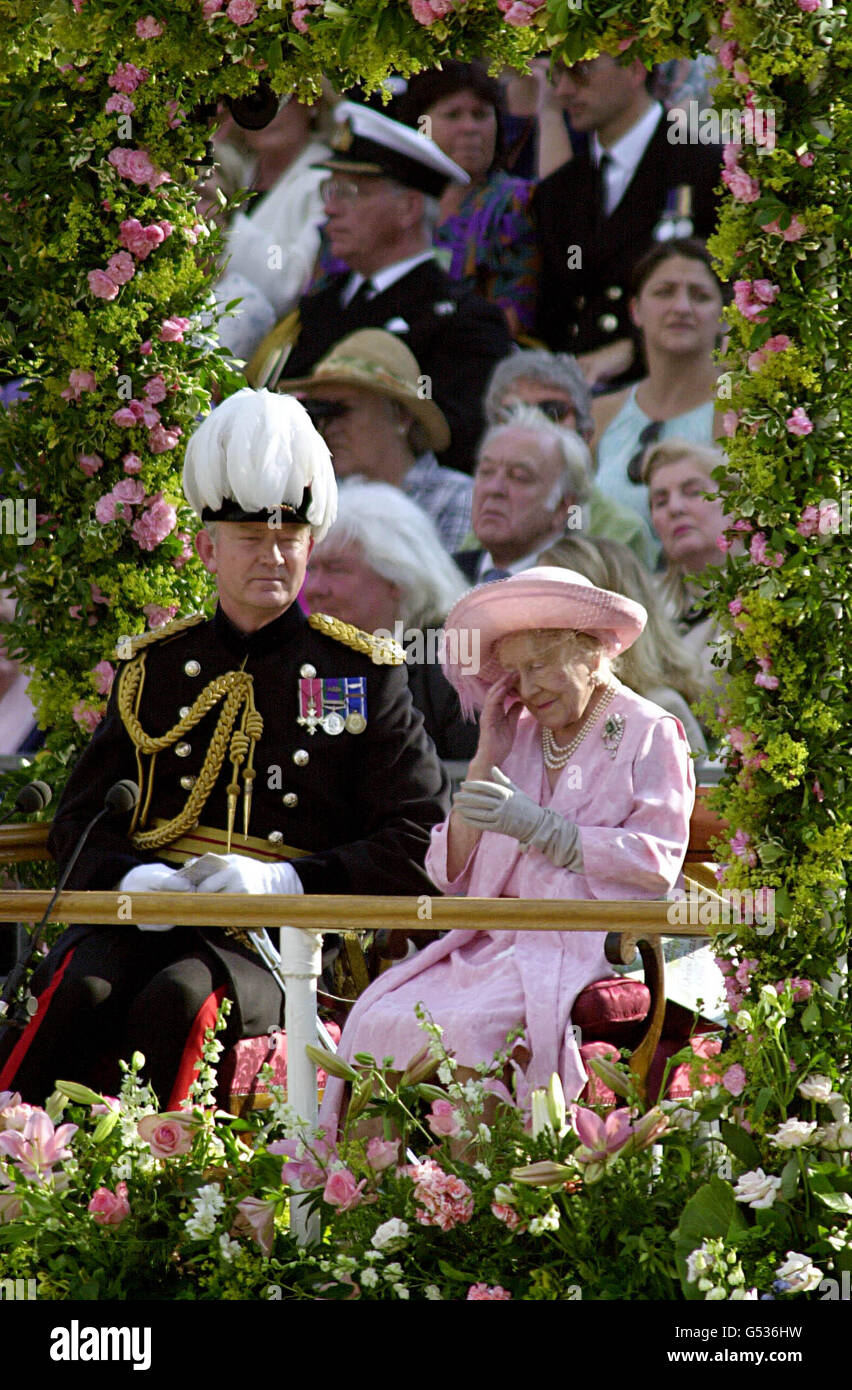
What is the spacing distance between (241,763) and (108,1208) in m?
1.36

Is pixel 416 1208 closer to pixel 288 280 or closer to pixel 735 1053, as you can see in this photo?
pixel 735 1053

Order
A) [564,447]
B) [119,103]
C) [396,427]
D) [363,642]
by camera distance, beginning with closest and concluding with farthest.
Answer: [363,642], [119,103], [564,447], [396,427]

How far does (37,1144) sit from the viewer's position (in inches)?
142

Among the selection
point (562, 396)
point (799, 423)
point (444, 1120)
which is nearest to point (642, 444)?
point (562, 396)

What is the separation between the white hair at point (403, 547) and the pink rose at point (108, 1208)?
4377mm

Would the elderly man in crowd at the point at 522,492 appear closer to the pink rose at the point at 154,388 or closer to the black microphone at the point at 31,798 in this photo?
the pink rose at the point at 154,388

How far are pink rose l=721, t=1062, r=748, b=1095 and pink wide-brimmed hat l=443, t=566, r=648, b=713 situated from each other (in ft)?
4.04

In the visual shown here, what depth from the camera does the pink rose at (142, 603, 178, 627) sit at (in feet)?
17.7

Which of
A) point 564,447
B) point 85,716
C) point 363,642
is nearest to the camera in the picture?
point 363,642

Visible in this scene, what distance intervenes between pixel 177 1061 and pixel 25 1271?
2.36 feet

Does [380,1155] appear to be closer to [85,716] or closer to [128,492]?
[85,716]

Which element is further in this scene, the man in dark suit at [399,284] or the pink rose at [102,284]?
the man in dark suit at [399,284]

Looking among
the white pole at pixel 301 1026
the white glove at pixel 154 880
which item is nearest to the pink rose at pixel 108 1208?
the white pole at pixel 301 1026

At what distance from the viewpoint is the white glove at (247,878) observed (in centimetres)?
422
